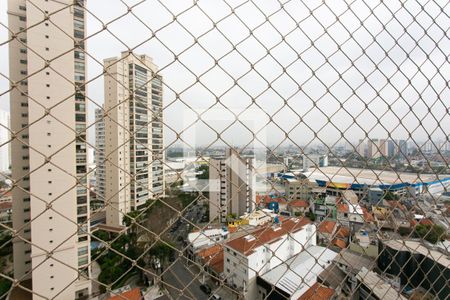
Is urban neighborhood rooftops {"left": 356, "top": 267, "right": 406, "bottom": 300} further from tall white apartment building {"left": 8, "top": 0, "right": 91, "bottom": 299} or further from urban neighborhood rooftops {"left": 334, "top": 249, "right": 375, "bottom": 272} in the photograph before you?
tall white apartment building {"left": 8, "top": 0, "right": 91, "bottom": 299}

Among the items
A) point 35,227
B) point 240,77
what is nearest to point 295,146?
point 240,77

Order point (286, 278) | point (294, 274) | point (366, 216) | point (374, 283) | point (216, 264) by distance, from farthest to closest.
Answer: point (294, 274) → point (286, 278) → point (366, 216) → point (374, 283) → point (216, 264)

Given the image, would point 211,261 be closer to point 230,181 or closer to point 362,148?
point 230,181

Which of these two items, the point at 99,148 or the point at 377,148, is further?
the point at 377,148

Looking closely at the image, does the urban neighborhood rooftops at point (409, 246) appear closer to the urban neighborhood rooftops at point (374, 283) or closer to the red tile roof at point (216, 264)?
the urban neighborhood rooftops at point (374, 283)

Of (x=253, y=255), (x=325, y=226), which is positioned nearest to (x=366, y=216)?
(x=325, y=226)

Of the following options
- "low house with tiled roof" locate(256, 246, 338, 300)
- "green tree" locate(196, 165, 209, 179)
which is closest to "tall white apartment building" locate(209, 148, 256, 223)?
"green tree" locate(196, 165, 209, 179)

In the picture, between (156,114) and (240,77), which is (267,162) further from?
(156,114)

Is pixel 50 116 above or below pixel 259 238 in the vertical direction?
above

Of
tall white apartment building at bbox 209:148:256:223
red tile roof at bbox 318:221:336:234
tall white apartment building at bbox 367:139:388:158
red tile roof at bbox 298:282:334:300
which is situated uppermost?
tall white apartment building at bbox 367:139:388:158

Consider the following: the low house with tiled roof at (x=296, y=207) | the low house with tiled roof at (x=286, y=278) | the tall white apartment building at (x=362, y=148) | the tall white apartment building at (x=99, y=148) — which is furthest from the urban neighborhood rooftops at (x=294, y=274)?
the tall white apartment building at (x=99, y=148)

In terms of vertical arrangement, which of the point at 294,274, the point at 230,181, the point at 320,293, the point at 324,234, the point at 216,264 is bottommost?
the point at 294,274
